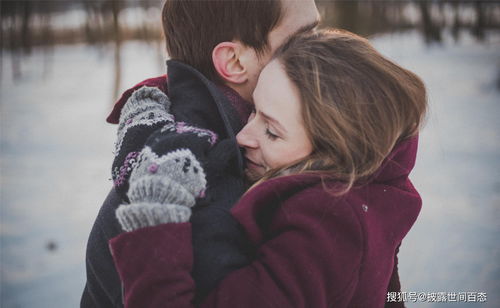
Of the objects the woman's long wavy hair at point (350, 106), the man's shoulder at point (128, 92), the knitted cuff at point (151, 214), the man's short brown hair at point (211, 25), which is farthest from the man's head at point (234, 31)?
the knitted cuff at point (151, 214)

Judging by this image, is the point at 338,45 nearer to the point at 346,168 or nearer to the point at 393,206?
the point at 346,168

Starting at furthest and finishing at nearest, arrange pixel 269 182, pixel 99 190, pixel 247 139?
pixel 99 190, pixel 247 139, pixel 269 182

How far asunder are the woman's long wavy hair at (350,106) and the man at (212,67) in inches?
9.4

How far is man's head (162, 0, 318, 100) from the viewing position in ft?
4.19

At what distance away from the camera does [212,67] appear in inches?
54.4

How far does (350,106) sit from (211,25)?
568 mm

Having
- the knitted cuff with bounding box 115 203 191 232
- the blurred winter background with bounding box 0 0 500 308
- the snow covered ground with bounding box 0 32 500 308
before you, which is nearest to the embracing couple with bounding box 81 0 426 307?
the knitted cuff with bounding box 115 203 191 232

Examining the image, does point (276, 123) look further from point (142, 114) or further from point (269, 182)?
point (142, 114)

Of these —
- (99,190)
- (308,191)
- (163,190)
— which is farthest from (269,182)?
(99,190)

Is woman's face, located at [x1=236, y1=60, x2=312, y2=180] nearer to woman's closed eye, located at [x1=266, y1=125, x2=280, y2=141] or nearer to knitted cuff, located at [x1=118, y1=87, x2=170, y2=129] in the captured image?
woman's closed eye, located at [x1=266, y1=125, x2=280, y2=141]

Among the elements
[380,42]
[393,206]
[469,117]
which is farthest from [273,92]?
[380,42]

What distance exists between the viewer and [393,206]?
1098 millimetres

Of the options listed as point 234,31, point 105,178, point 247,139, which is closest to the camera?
point 247,139

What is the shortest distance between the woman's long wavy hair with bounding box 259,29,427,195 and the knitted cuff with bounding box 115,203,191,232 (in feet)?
1.07
